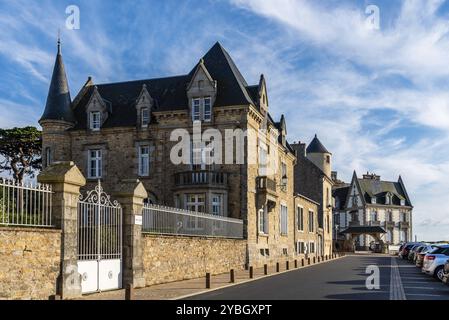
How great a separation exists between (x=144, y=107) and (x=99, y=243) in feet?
65.0

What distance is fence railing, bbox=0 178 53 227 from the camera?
45.7 feet

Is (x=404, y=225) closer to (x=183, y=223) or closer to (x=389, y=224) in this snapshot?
(x=389, y=224)

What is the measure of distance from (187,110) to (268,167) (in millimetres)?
7017

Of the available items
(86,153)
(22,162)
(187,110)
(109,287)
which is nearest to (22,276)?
(109,287)

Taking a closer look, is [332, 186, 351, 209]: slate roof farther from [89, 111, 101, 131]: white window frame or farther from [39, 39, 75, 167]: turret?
[39, 39, 75, 167]: turret

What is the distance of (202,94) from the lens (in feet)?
113

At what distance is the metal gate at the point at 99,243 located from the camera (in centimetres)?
1698

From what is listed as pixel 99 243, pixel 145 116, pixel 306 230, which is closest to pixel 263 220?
pixel 145 116

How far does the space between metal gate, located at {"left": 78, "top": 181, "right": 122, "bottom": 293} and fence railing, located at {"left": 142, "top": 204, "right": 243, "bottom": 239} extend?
5.65ft

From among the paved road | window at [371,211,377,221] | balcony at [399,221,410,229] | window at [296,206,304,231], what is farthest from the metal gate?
balcony at [399,221,410,229]

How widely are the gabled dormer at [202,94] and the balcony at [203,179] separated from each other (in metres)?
3.20

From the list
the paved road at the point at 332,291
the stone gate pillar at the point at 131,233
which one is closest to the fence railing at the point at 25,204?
the stone gate pillar at the point at 131,233

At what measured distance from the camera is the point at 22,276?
1414 cm
